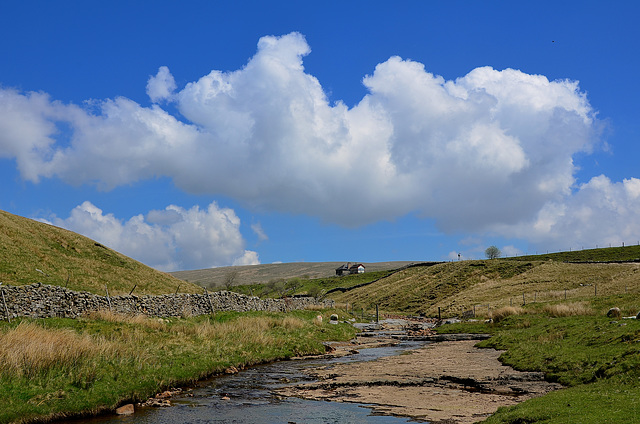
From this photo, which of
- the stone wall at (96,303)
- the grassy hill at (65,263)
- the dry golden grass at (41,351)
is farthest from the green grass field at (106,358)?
the grassy hill at (65,263)

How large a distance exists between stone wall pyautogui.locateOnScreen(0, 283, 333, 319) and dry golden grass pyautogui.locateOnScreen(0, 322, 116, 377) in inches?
335

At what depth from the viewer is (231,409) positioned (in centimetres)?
1722

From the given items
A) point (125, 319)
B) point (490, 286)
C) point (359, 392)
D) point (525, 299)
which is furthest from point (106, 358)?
point (490, 286)

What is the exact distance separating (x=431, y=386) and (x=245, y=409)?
847 centimetres

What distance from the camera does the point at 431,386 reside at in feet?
69.1

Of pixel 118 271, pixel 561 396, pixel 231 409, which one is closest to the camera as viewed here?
pixel 561 396

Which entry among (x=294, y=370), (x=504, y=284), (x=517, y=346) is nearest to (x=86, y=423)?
(x=294, y=370)

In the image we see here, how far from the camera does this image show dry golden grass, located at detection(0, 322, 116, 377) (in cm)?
1661

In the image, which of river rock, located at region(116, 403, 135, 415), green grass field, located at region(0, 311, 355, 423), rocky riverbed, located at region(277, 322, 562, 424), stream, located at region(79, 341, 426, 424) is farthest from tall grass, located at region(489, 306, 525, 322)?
river rock, located at region(116, 403, 135, 415)

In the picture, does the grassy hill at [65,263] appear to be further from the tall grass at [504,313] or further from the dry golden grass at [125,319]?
the tall grass at [504,313]

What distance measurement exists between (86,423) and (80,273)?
49753 mm

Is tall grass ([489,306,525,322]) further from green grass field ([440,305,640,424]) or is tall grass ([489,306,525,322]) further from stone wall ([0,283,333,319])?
stone wall ([0,283,333,319])

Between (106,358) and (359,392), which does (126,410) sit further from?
(359,392)

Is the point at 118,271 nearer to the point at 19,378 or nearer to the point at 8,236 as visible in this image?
the point at 8,236
